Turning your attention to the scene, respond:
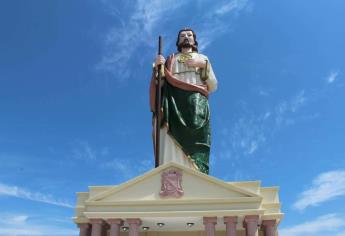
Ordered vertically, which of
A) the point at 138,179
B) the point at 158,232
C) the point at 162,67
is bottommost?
the point at 158,232

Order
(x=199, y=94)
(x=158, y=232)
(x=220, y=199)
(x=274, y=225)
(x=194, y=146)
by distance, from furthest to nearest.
Result: (x=199, y=94) → (x=194, y=146) → (x=158, y=232) → (x=274, y=225) → (x=220, y=199)

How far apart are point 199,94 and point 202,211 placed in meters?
10.1

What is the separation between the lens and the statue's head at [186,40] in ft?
95.9

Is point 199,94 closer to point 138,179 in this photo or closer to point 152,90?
point 152,90

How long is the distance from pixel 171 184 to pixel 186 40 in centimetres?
1286

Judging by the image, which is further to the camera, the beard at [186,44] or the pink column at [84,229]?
the beard at [186,44]

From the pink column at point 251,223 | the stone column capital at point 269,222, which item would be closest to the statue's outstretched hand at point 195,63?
the stone column capital at point 269,222

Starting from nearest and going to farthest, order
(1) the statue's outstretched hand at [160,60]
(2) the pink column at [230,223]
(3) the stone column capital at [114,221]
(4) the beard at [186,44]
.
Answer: (2) the pink column at [230,223]
(3) the stone column capital at [114,221]
(1) the statue's outstretched hand at [160,60]
(4) the beard at [186,44]

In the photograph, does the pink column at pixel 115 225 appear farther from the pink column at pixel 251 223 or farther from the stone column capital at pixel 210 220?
the pink column at pixel 251 223

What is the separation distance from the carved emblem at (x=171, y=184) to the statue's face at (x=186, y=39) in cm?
1207

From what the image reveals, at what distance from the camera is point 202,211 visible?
18.7 meters

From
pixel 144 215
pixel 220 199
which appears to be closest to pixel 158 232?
pixel 144 215

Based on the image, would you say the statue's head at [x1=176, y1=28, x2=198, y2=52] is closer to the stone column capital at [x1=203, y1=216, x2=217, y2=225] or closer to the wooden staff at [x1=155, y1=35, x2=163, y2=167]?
the wooden staff at [x1=155, y1=35, x2=163, y2=167]

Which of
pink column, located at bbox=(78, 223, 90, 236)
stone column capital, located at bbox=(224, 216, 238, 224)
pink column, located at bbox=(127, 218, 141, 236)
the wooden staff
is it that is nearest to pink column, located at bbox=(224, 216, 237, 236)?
stone column capital, located at bbox=(224, 216, 238, 224)
